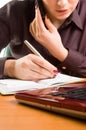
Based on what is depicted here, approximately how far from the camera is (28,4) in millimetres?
1545

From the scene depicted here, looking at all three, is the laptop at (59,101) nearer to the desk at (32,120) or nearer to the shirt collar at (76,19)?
the desk at (32,120)

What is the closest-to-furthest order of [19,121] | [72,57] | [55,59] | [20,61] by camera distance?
1. [19,121]
2. [20,61]
3. [72,57]
4. [55,59]

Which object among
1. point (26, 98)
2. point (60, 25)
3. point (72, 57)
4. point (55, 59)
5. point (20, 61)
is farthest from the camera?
point (60, 25)

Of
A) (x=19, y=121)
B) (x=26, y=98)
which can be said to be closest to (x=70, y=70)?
(x=26, y=98)

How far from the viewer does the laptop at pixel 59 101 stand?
49 cm

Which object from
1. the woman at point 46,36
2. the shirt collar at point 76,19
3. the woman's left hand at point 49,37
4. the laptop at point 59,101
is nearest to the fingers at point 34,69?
the woman at point 46,36

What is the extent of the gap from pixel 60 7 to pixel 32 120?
0.88m

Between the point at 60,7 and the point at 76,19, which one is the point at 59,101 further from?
the point at 76,19

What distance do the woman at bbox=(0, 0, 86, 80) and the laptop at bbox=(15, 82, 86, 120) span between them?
1.30 ft

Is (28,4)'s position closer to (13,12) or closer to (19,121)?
(13,12)

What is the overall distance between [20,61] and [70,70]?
12.1 inches

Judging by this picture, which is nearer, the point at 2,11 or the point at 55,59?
the point at 55,59

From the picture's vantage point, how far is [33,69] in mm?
1058

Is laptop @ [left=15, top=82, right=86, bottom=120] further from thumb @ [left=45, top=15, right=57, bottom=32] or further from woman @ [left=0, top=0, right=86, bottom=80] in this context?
thumb @ [left=45, top=15, right=57, bottom=32]
